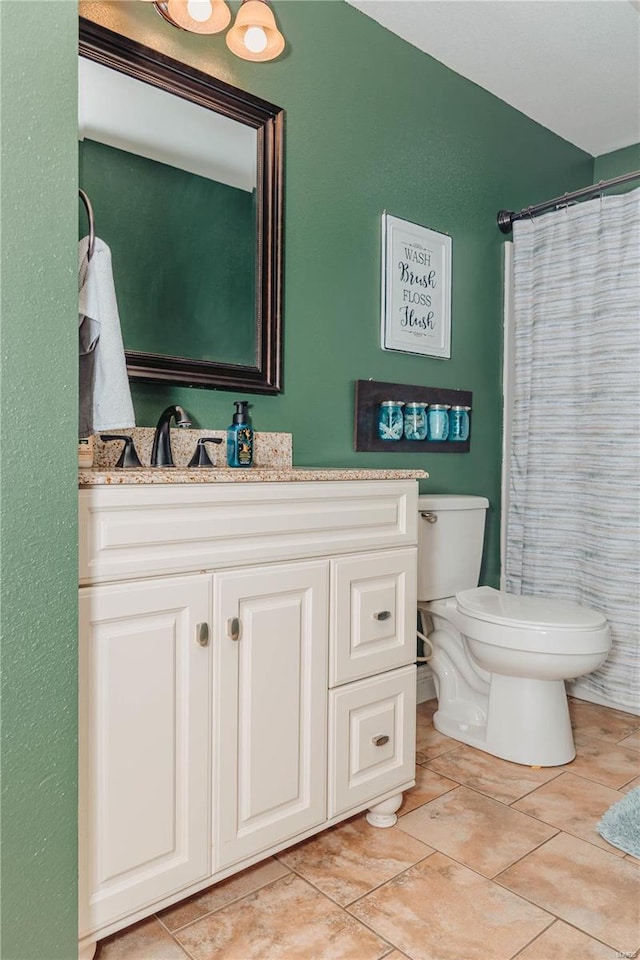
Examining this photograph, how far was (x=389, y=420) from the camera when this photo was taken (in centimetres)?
233

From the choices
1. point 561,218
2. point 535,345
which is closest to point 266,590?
point 535,345

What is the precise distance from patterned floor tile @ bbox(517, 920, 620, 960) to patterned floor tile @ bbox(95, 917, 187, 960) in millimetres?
→ 656

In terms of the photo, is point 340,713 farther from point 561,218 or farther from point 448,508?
Answer: point 561,218

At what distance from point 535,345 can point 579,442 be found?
0.46 m

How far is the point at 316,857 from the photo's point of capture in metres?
1.58

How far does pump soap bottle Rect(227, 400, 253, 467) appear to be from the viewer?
69.1 inches

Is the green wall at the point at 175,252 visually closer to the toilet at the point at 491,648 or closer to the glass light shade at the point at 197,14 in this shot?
the glass light shade at the point at 197,14

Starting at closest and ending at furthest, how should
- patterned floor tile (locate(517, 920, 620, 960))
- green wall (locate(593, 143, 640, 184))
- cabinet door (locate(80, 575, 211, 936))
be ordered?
cabinet door (locate(80, 575, 211, 936)), patterned floor tile (locate(517, 920, 620, 960)), green wall (locate(593, 143, 640, 184))

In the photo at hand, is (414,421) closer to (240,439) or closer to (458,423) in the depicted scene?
(458,423)


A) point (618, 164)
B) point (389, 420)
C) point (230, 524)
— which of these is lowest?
point (230, 524)

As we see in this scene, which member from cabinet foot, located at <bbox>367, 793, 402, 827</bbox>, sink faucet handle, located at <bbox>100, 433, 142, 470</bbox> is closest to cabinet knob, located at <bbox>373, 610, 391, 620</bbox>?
cabinet foot, located at <bbox>367, 793, 402, 827</bbox>

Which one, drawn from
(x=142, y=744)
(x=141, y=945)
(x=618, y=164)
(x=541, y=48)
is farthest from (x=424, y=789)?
(x=618, y=164)

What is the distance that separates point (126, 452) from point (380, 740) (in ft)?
3.08

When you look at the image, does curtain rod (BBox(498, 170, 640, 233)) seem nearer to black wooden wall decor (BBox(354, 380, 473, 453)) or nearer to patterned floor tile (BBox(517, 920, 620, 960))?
black wooden wall decor (BBox(354, 380, 473, 453))
